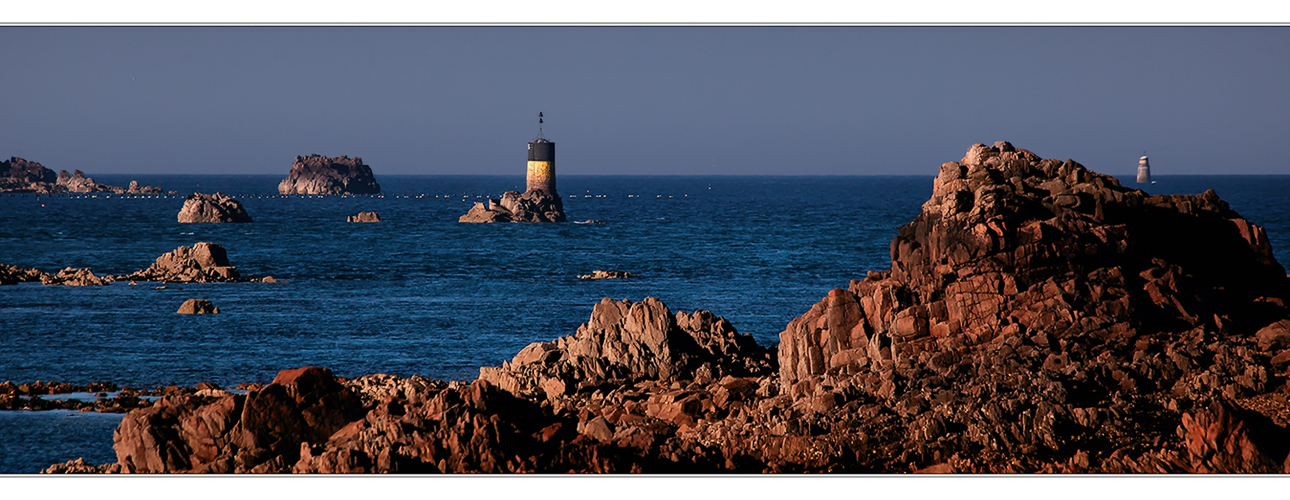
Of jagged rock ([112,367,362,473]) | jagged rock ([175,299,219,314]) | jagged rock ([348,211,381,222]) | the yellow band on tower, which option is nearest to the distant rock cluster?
jagged rock ([175,299,219,314])

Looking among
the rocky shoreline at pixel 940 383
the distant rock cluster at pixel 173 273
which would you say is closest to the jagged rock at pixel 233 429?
the rocky shoreline at pixel 940 383

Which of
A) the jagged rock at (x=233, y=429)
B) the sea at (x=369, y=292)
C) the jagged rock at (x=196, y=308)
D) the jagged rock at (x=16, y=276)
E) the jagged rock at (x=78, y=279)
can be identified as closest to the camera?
the jagged rock at (x=233, y=429)

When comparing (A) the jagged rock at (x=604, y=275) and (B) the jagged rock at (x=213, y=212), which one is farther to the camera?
(B) the jagged rock at (x=213, y=212)

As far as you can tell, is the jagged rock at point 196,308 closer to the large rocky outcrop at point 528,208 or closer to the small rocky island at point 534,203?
the small rocky island at point 534,203

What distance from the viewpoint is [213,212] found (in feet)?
467

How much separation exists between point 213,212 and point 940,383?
434 ft

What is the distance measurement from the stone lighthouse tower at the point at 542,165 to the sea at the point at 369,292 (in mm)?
5343

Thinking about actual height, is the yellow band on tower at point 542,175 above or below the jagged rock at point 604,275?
above

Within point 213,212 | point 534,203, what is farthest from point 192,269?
point 213,212

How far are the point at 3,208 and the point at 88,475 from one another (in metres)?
186

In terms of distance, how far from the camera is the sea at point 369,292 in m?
40.2

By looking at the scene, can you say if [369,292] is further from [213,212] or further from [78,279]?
[213,212]

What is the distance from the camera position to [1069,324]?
22.1 m

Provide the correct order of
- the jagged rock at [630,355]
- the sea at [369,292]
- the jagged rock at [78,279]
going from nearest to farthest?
the jagged rock at [630,355] → the sea at [369,292] → the jagged rock at [78,279]
